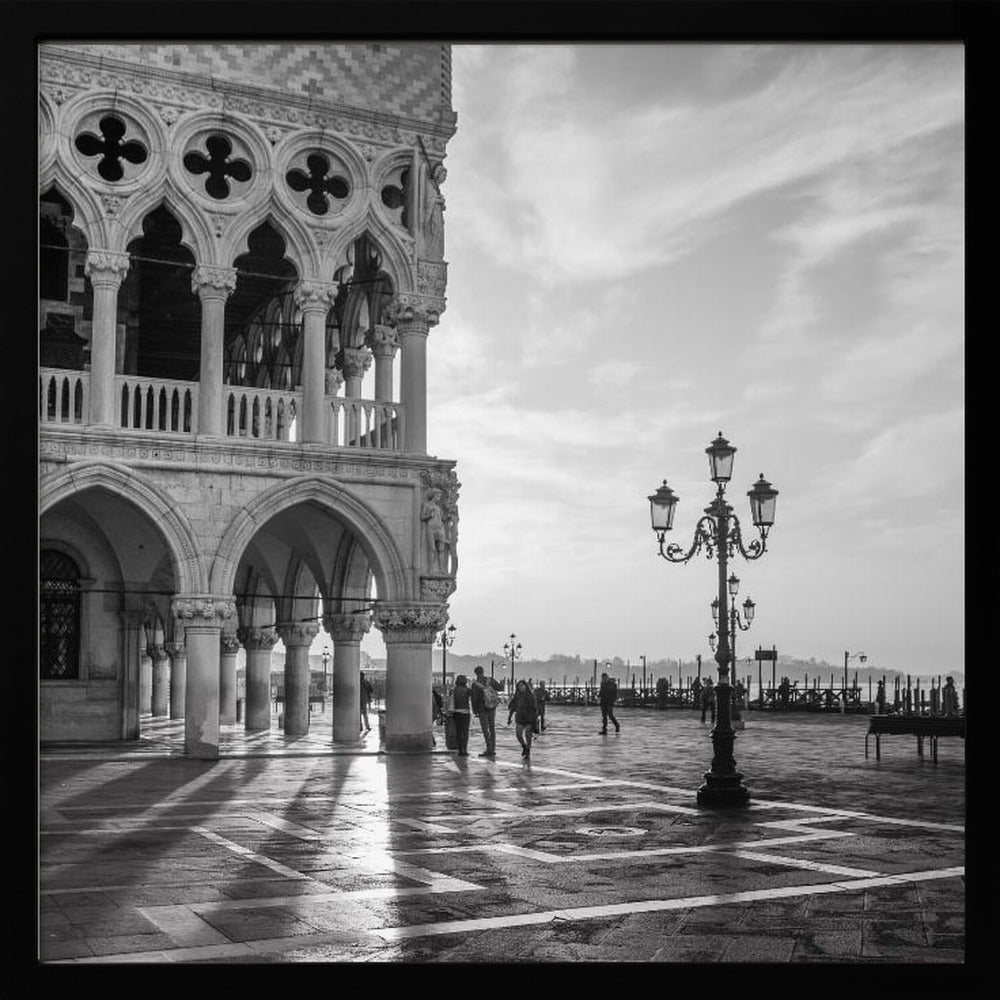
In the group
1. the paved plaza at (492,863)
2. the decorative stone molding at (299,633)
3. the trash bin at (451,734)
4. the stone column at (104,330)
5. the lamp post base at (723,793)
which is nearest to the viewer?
the paved plaza at (492,863)

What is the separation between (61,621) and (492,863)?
14107 millimetres

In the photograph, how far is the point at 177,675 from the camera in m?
32.9

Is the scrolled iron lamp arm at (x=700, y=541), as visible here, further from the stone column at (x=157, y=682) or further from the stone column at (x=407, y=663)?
the stone column at (x=157, y=682)

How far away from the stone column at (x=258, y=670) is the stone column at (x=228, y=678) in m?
0.34

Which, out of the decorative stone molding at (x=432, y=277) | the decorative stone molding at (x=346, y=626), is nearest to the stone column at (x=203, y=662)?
the decorative stone molding at (x=346, y=626)

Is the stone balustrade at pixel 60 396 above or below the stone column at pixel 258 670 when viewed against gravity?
above

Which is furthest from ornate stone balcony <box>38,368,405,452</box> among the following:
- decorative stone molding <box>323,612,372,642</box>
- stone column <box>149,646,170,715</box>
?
stone column <box>149,646,170,715</box>

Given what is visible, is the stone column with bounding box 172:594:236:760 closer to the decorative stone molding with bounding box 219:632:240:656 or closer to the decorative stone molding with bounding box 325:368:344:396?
the decorative stone molding with bounding box 325:368:344:396

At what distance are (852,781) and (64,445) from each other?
36.4 feet

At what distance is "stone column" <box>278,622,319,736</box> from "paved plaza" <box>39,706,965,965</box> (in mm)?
7004

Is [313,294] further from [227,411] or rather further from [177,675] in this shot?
[177,675]

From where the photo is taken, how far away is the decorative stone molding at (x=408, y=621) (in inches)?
825
